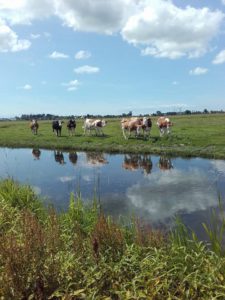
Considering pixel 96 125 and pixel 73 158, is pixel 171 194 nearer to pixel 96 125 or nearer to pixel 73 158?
pixel 73 158

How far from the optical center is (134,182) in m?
18.0

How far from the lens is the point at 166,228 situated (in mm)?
10656

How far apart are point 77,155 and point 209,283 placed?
24375mm

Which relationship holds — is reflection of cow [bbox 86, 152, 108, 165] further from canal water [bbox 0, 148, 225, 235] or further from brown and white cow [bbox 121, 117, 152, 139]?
brown and white cow [bbox 121, 117, 152, 139]

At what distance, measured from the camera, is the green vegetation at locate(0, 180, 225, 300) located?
549 centimetres

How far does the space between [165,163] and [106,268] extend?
18010 mm

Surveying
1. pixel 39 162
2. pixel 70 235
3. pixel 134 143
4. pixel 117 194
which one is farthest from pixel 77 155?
pixel 70 235

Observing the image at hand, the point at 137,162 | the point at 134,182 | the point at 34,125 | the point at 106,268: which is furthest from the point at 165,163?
the point at 34,125

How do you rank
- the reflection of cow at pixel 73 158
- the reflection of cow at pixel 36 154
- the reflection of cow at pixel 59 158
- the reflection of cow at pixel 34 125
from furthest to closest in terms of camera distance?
the reflection of cow at pixel 34 125
the reflection of cow at pixel 36 154
the reflection of cow at pixel 59 158
the reflection of cow at pixel 73 158

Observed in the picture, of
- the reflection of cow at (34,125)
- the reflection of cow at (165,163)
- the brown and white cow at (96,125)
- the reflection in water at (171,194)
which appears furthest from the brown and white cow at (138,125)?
the reflection in water at (171,194)

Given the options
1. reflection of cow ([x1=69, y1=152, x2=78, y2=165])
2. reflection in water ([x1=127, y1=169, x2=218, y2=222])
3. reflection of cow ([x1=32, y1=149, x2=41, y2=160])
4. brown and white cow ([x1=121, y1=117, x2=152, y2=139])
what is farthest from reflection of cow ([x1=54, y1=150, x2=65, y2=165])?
brown and white cow ([x1=121, y1=117, x2=152, y2=139])

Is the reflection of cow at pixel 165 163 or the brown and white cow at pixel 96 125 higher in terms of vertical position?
the brown and white cow at pixel 96 125

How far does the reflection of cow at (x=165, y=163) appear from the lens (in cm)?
2230

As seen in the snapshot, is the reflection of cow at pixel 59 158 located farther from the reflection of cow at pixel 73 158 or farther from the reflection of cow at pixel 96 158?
the reflection of cow at pixel 96 158
